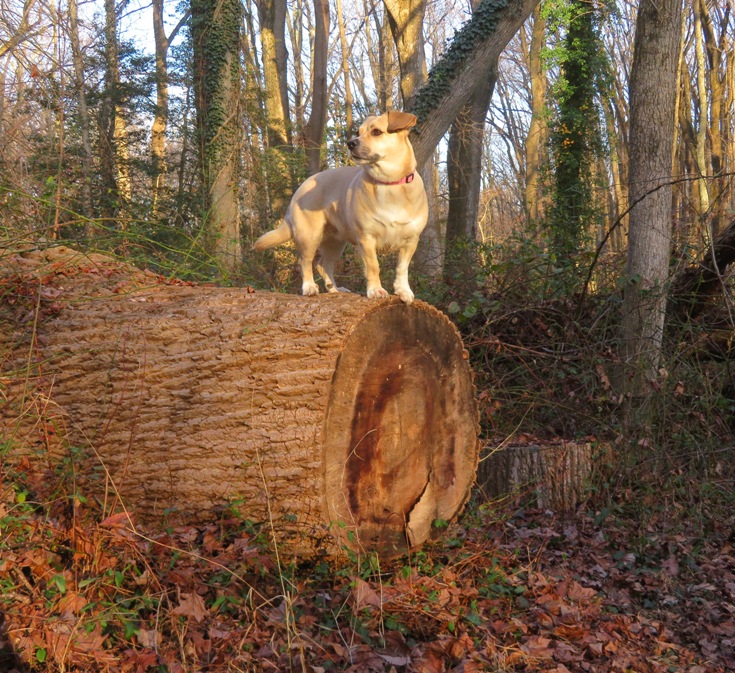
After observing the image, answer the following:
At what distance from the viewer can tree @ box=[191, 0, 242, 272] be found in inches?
474

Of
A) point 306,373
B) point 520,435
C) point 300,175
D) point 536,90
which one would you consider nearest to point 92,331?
point 306,373

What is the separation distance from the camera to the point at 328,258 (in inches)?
222

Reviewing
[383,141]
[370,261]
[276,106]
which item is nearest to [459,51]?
[383,141]

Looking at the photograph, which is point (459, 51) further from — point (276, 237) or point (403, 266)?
point (403, 266)

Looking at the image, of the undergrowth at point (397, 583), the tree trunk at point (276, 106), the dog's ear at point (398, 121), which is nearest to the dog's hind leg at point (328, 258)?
the dog's ear at point (398, 121)

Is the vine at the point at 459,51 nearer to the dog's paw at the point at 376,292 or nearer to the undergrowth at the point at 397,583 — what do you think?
the undergrowth at the point at 397,583

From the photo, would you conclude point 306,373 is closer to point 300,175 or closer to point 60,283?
point 60,283

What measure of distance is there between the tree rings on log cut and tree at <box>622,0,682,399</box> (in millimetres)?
2311

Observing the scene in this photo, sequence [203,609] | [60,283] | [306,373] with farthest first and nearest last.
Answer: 1. [60,283]
2. [306,373]
3. [203,609]

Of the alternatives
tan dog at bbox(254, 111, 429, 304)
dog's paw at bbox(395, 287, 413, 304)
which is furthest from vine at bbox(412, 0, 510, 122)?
dog's paw at bbox(395, 287, 413, 304)

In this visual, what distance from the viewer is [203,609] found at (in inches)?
137

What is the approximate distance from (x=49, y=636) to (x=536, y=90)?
26.2 m

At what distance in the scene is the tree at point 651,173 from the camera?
6.39 meters

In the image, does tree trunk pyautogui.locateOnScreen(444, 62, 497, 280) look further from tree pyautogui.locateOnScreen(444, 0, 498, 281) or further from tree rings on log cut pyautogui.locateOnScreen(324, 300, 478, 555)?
tree rings on log cut pyautogui.locateOnScreen(324, 300, 478, 555)
